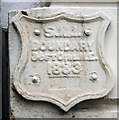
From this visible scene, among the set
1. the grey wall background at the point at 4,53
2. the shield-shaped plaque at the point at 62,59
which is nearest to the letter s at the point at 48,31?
the shield-shaped plaque at the point at 62,59

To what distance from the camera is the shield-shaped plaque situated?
56.1 inches

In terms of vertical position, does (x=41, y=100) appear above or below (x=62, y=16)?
below

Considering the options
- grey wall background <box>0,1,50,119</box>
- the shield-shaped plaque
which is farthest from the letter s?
grey wall background <box>0,1,50,119</box>

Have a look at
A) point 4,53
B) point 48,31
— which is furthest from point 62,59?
point 4,53

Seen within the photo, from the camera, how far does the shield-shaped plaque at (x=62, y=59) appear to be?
142 cm

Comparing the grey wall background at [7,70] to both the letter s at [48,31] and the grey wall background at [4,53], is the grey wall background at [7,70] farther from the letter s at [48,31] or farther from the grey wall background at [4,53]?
the letter s at [48,31]

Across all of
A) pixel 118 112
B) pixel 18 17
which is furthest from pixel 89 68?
pixel 18 17

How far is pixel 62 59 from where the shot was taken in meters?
1.45

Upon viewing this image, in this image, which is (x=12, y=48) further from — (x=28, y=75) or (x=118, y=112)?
(x=118, y=112)

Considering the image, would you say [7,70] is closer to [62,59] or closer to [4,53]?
[4,53]

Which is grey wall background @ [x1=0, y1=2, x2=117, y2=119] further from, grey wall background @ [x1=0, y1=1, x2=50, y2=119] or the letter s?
the letter s

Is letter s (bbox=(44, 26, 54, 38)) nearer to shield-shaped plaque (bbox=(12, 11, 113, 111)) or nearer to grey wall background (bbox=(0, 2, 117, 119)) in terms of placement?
shield-shaped plaque (bbox=(12, 11, 113, 111))

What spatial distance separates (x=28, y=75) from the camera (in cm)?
143

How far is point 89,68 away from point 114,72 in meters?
0.09
